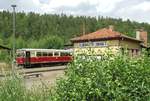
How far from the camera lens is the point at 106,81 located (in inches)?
201

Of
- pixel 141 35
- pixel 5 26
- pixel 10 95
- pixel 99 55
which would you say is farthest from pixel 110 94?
pixel 5 26

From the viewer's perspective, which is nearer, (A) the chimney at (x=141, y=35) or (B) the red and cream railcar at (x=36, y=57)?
(B) the red and cream railcar at (x=36, y=57)

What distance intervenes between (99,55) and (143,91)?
3.20 ft

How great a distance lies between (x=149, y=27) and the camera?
11269cm

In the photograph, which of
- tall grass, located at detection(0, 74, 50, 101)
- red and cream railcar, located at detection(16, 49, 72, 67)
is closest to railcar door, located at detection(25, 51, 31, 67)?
red and cream railcar, located at detection(16, 49, 72, 67)

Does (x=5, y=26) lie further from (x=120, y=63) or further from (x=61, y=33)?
(x=120, y=63)

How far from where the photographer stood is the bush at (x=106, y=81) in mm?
5074

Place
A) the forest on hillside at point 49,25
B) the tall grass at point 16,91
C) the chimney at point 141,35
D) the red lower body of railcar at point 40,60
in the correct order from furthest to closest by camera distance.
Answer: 1. the forest on hillside at point 49,25
2. the chimney at point 141,35
3. the red lower body of railcar at point 40,60
4. the tall grass at point 16,91

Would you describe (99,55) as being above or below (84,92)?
above

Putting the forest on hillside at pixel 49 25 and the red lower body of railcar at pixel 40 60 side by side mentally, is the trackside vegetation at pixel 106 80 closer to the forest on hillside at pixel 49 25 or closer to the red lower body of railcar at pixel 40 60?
the red lower body of railcar at pixel 40 60

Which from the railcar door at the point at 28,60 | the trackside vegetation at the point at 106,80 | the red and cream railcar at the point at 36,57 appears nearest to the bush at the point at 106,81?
the trackside vegetation at the point at 106,80

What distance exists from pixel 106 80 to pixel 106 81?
2 centimetres

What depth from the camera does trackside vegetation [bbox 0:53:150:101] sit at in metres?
5.08

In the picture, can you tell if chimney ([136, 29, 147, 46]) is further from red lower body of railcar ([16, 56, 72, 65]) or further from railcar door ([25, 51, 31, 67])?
railcar door ([25, 51, 31, 67])
